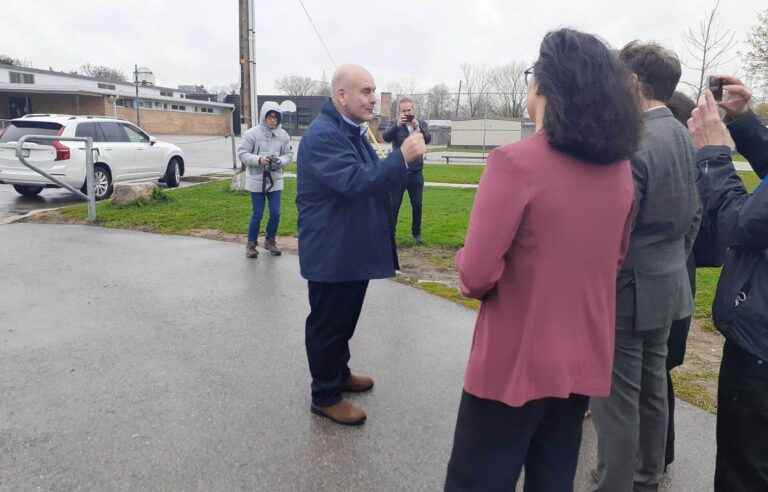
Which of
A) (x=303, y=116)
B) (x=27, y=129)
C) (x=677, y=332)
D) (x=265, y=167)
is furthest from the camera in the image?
(x=303, y=116)

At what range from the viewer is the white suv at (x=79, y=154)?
11.9m

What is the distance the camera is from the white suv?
11938mm

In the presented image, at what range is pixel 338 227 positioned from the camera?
3.20m

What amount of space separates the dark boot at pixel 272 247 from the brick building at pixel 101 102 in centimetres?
3701

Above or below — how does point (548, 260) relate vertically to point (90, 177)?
above

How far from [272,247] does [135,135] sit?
859 cm

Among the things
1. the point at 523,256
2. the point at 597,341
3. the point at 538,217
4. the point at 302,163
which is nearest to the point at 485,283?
the point at 523,256

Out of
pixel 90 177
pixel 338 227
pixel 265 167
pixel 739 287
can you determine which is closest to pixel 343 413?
pixel 338 227

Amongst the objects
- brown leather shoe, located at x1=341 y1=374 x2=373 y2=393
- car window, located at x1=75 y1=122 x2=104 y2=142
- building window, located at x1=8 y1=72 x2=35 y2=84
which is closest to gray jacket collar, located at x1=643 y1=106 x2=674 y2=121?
brown leather shoe, located at x1=341 y1=374 x2=373 y2=393

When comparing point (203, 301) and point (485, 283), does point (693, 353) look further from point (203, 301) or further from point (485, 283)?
point (203, 301)

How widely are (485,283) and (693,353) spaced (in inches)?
135

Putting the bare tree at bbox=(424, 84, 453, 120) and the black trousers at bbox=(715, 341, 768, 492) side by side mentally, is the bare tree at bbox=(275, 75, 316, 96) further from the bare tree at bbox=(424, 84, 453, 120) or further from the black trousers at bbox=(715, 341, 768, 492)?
the black trousers at bbox=(715, 341, 768, 492)

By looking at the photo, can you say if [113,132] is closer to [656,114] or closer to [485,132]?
[656,114]

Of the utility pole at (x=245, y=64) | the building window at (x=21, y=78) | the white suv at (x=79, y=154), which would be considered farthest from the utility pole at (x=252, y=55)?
the building window at (x=21, y=78)
